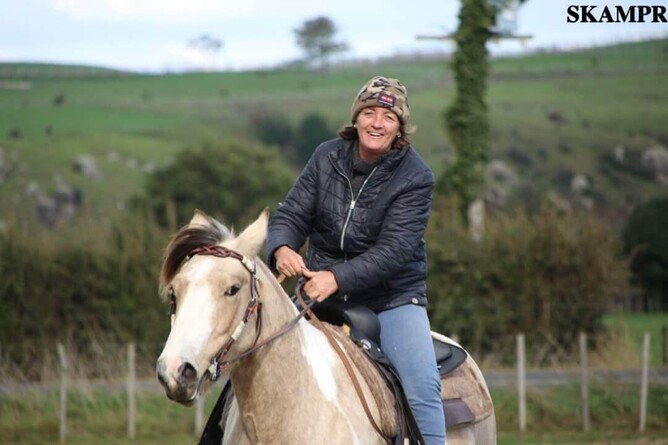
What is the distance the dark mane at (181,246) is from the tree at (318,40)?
124 m

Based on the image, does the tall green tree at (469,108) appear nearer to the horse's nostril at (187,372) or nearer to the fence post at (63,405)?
the fence post at (63,405)

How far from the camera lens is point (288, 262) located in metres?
6.23

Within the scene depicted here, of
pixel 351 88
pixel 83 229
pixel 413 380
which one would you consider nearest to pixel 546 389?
pixel 83 229

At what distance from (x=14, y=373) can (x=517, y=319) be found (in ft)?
33.4

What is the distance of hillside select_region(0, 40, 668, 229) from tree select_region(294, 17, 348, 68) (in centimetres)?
1779

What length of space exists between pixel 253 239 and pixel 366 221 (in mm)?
898

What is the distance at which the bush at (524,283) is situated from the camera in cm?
2495

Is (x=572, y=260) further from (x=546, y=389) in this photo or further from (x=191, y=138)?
(x=191, y=138)

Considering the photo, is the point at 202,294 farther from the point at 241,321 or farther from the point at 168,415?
the point at 168,415

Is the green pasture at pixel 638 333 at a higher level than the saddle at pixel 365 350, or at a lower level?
lower

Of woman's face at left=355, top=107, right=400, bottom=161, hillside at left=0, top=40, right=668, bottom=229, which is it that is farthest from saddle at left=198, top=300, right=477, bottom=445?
hillside at left=0, top=40, right=668, bottom=229

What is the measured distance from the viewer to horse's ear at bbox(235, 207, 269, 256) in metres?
5.72

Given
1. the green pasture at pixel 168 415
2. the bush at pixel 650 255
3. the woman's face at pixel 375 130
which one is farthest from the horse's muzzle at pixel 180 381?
the bush at pixel 650 255

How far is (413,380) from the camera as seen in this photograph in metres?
6.55
